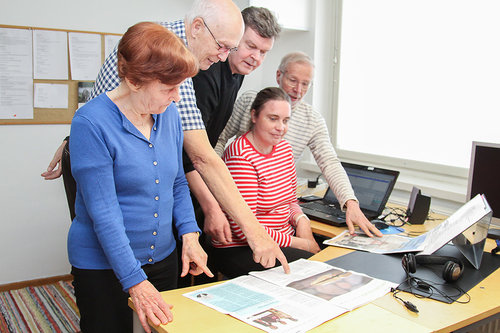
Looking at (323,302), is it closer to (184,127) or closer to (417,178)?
(184,127)

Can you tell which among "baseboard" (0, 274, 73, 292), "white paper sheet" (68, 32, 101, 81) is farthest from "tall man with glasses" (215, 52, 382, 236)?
"baseboard" (0, 274, 73, 292)

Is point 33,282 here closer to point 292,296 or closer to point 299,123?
point 299,123

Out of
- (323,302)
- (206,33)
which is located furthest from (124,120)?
(323,302)

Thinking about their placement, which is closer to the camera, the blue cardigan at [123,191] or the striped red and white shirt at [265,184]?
the blue cardigan at [123,191]

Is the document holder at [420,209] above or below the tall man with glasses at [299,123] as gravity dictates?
below

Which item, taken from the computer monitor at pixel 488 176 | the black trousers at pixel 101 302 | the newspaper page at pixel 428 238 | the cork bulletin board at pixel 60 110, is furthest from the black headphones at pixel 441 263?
the cork bulletin board at pixel 60 110

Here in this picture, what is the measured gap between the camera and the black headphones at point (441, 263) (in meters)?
1.53

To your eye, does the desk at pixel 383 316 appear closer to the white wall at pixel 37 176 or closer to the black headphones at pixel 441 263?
the black headphones at pixel 441 263

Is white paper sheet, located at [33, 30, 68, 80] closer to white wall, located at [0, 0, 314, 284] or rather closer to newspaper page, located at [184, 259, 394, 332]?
white wall, located at [0, 0, 314, 284]

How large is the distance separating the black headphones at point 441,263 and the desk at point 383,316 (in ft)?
0.25

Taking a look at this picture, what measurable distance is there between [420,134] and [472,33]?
696mm

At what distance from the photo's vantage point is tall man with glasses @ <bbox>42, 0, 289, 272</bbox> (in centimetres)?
155

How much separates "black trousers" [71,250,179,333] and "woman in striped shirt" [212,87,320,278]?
650 mm

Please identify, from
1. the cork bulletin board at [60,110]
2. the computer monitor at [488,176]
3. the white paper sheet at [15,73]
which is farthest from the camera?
the cork bulletin board at [60,110]
